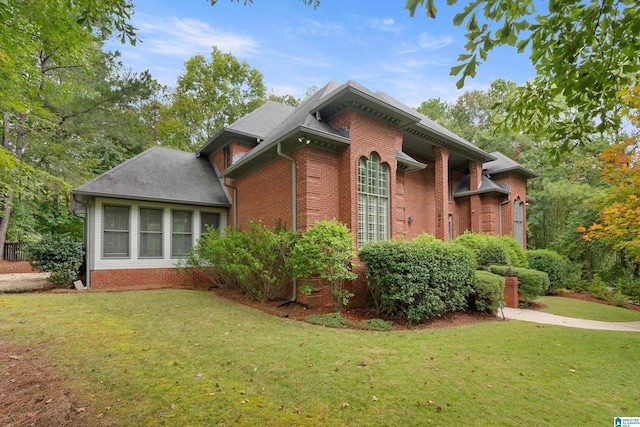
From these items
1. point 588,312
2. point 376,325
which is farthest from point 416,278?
point 588,312

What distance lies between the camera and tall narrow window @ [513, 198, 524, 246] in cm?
1627

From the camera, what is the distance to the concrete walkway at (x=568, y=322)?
705 cm

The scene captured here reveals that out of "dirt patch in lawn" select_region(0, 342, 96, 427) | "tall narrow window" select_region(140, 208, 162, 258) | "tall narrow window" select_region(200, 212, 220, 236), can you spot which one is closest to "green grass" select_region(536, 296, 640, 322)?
"dirt patch in lawn" select_region(0, 342, 96, 427)

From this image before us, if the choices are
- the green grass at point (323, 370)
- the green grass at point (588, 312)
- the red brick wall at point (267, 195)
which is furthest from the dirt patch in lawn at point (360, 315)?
the green grass at point (588, 312)

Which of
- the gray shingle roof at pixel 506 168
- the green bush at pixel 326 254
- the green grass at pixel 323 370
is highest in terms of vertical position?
the gray shingle roof at pixel 506 168

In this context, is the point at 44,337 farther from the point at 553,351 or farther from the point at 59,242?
the point at 553,351

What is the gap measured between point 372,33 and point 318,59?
3.38 metres

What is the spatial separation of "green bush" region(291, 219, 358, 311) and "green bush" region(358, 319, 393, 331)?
0.69 meters

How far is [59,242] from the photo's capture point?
32.6 feet

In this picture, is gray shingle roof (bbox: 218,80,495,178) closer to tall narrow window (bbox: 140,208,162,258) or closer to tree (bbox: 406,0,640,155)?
tall narrow window (bbox: 140,208,162,258)

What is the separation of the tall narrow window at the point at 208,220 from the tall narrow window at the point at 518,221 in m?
A: 15.0

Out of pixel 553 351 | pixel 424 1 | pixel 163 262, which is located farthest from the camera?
pixel 163 262

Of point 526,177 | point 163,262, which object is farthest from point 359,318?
point 526,177

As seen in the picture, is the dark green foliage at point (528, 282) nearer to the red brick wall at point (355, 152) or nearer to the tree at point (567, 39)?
the red brick wall at point (355, 152)
